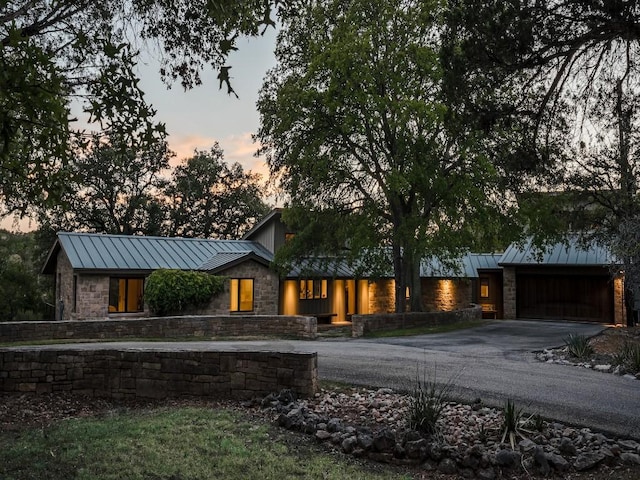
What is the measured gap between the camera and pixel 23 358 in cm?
858

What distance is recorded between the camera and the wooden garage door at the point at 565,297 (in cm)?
2380

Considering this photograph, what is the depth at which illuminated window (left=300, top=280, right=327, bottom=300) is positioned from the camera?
86.2 feet

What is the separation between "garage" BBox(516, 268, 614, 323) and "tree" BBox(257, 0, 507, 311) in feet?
24.3

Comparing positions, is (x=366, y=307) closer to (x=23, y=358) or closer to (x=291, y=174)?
(x=291, y=174)

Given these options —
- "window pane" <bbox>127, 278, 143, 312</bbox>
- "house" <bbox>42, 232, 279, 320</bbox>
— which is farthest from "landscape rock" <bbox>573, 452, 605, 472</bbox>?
"window pane" <bbox>127, 278, 143, 312</bbox>

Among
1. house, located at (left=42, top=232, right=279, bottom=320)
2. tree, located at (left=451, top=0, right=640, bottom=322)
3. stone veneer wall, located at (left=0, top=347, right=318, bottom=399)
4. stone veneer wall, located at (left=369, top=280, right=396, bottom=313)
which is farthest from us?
stone veneer wall, located at (left=369, top=280, right=396, bottom=313)

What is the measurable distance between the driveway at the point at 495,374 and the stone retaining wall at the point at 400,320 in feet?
5.24

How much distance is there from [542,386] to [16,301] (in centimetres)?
2428

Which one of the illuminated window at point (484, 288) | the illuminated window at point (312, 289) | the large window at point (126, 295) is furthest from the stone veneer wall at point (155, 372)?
the illuminated window at point (484, 288)

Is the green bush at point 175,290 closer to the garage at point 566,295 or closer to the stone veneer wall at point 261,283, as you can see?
the stone veneer wall at point 261,283

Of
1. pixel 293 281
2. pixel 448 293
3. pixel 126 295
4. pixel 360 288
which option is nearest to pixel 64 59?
pixel 126 295

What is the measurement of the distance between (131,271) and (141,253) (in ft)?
5.95

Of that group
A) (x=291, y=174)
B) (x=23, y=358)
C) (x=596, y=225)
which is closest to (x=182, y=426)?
(x=23, y=358)

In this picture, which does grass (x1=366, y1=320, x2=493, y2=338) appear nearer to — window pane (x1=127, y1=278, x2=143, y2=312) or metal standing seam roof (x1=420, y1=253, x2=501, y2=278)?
metal standing seam roof (x1=420, y1=253, x2=501, y2=278)
